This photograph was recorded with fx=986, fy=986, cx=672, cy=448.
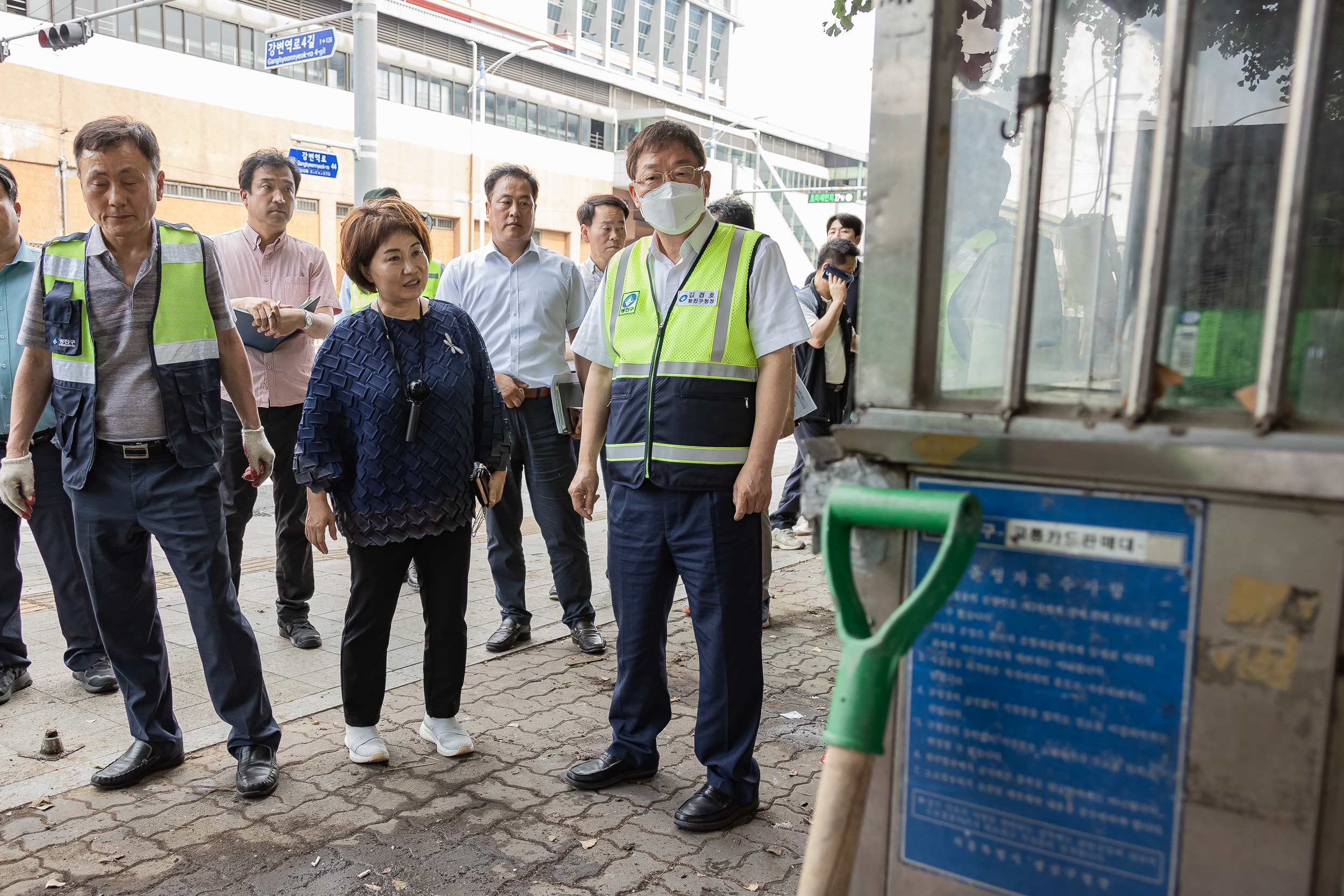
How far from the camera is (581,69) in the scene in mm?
40125

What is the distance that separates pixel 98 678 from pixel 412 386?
2026 mm

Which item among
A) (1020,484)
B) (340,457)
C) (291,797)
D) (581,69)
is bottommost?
(291,797)

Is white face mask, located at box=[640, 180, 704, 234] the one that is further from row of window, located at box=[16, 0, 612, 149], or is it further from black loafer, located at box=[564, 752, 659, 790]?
row of window, located at box=[16, 0, 612, 149]

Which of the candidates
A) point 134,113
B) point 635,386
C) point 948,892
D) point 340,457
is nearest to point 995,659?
point 948,892

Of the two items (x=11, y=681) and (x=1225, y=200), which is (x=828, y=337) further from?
(x=1225, y=200)

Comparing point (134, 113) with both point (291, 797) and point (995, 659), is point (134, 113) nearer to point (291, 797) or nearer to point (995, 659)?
point (291, 797)

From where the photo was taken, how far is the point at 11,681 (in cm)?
406

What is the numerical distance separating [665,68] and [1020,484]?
5717 cm

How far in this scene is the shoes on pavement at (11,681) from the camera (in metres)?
4.00

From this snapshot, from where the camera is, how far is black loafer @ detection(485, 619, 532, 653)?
15.5ft

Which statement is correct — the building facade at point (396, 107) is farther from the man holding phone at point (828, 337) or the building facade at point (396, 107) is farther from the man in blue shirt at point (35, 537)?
the man in blue shirt at point (35, 537)

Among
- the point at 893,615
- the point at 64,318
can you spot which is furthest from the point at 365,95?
the point at 893,615

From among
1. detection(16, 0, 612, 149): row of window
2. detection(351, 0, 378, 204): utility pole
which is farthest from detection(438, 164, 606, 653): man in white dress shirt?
detection(16, 0, 612, 149): row of window

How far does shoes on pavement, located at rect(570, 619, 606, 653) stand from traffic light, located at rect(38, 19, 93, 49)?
15883 mm
